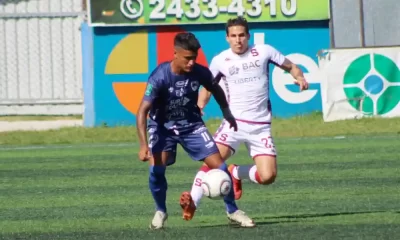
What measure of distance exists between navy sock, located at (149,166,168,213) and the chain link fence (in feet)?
47.7

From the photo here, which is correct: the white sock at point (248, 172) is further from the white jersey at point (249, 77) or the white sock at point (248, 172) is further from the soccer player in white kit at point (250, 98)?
the white jersey at point (249, 77)

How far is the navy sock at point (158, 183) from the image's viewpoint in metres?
9.94

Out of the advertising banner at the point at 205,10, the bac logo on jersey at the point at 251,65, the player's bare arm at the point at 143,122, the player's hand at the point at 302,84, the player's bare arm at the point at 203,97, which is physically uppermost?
the advertising banner at the point at 205,10

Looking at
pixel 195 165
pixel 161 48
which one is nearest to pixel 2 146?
pixel 161 48

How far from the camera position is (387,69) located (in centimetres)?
1994

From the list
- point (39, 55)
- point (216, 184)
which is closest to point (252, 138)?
point (216, 184)

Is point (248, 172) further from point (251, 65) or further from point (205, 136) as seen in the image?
point (205, 136)

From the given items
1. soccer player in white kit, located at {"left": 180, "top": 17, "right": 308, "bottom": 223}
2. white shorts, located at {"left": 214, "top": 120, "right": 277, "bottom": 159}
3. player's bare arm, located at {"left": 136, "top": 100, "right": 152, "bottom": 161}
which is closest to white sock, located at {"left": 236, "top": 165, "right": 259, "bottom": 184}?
soccer player in white kit, located at {"left": 180, "top": 17, "right": 308, "bottom": 223}

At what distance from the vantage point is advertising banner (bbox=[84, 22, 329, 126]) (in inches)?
832

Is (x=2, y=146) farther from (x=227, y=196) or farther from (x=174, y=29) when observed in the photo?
(x=227, y=196)

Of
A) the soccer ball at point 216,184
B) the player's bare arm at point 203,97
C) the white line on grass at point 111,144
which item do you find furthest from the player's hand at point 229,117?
the white line on grass at point 111,144

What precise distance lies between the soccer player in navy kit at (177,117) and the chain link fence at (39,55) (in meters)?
14.6

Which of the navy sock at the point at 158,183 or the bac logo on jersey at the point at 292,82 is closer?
the navy sock at the point at 158,183

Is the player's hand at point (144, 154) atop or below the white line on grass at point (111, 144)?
atop
